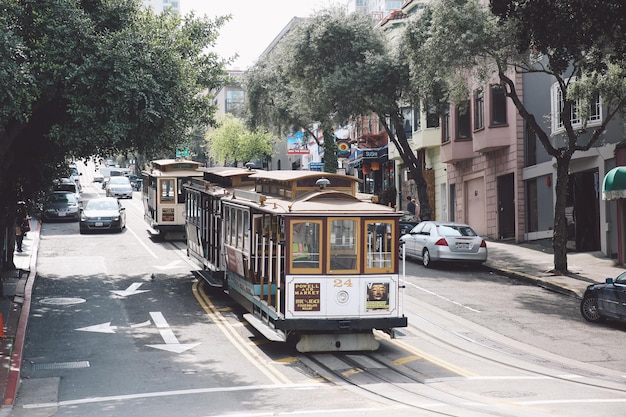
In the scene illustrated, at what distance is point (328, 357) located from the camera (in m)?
14.5

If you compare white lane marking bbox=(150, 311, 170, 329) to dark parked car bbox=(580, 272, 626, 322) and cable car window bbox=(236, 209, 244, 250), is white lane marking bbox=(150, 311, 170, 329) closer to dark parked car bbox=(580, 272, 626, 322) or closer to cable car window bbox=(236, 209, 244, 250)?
cable car window bbox=(236, 209, 244, 250)

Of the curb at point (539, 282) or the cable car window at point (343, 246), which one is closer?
the cable car window at point (343, 246)

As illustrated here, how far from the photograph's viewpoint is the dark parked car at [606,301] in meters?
17.4

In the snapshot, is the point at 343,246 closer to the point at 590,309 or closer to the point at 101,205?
the point at 590,309

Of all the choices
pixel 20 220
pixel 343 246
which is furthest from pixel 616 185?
pixel 20 220

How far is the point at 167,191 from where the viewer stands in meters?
32.4

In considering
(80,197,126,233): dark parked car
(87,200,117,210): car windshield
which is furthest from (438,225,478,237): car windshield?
(87,200,117,210): car windshield

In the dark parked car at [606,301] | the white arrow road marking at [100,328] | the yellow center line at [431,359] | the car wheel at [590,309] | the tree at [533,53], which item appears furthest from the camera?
the tree at [533,53]

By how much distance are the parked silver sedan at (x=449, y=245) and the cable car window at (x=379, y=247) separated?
10938mm

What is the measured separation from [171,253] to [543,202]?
48.8ft

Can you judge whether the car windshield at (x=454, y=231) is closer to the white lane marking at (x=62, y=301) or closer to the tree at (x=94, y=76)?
the tree at (x=94, y=76)

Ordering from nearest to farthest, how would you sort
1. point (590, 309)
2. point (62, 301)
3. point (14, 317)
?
point (14, 317), point (590, 309), point (62, 301)

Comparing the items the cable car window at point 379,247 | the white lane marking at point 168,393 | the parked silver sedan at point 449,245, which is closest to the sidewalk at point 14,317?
the white lane marking at point 168,393

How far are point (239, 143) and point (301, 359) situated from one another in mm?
62912
